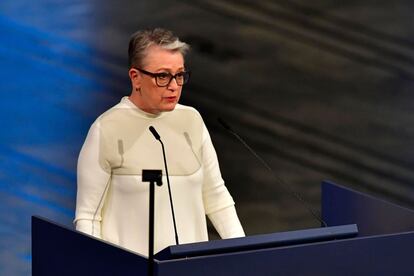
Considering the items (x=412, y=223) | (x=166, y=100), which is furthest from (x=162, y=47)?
(x=412, y=223)

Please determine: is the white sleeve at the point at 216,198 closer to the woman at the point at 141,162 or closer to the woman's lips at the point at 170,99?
the woman at the point at 141,162

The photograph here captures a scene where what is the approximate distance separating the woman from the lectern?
0.58 metres

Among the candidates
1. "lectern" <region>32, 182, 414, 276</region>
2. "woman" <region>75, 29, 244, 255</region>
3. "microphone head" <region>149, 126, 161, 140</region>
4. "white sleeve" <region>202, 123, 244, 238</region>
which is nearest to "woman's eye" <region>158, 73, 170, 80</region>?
"woman" <region>75, 29, 244, 255</region>

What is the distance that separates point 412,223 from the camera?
2861mm

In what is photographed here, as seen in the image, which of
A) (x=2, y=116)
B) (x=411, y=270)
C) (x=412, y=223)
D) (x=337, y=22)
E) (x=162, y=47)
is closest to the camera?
(x=411, y=270)

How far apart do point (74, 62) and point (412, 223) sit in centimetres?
210

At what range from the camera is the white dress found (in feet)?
10.4

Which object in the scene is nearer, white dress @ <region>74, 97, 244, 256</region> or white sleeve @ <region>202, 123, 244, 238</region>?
white dress @ <region>74, 97, 244, 256</region>

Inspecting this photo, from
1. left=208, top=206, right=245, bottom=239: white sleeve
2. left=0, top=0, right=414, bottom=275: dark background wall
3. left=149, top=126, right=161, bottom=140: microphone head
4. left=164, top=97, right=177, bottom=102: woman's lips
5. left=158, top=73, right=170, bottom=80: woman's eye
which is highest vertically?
left=0, top=0, right=414, bottom=275: dark background wall

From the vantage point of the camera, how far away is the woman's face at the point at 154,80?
3170 millimetres

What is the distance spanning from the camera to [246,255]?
95.0 inches

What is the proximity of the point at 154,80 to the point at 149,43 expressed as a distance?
12 centimetres

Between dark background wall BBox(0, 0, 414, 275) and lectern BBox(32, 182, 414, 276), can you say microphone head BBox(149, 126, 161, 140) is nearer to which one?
lectern BBox(32, 182, 414, 276)

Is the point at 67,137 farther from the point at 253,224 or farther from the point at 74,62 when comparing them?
the point at 253,224
